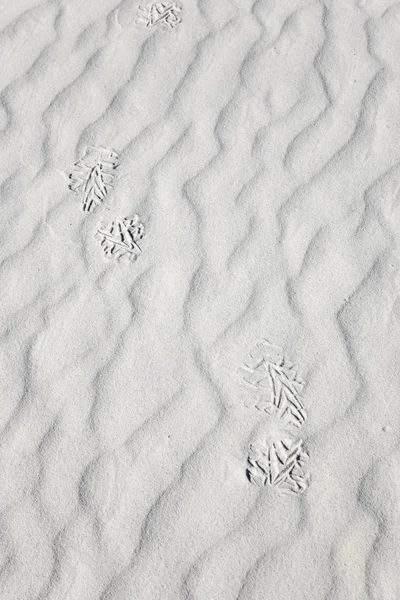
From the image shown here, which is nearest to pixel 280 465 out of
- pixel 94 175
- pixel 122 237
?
pixel 122 237

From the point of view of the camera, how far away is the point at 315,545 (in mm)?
2430

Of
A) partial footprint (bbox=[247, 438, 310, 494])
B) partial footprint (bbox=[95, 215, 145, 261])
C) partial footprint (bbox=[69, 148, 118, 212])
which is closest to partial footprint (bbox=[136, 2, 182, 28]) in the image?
partial footprint (bbox=[69, 148, 118, 212])

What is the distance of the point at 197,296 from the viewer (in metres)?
2.96

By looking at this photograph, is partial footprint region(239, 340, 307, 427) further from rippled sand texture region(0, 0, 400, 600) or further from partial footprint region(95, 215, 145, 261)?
partial footprint region(95, 215, 145, 261)

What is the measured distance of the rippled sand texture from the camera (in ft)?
8.06

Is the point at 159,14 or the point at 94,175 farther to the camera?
the point at 159,14

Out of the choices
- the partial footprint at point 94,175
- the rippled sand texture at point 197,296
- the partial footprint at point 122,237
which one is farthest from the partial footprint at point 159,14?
the partial footprint at point 122,237

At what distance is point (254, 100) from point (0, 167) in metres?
1.01

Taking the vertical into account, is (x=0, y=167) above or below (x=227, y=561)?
above

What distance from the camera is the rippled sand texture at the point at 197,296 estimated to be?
246 centimetres

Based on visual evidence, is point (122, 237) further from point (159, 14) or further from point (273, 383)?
point (159, 14)

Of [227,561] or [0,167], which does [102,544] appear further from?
[0,167]

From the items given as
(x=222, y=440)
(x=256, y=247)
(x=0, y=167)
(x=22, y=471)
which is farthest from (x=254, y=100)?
(x=22, y=471)

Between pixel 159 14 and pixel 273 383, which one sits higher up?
pixel 159 14
